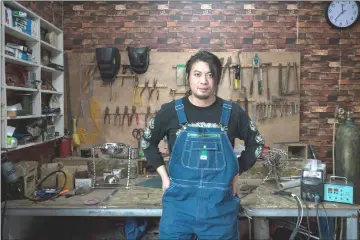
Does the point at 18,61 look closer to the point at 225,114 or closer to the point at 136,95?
the point at 136,95

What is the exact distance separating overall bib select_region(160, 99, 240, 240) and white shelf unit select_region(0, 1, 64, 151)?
1494mm

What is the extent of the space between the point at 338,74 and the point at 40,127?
3638 mm

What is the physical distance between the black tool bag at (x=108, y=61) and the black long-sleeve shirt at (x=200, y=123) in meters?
2.00

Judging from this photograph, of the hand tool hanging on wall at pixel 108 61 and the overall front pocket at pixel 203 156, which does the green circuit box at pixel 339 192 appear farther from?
the hand tool hanging on wall at pixel 108 61

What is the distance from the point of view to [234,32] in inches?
153

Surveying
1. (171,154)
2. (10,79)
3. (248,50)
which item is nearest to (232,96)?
(248,50)

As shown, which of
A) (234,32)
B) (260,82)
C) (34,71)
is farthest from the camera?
(234,32)

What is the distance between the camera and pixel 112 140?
3.84 m

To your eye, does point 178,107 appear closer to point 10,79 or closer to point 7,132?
point 7,132

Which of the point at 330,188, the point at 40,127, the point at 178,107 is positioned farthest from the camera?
the point at 40,127

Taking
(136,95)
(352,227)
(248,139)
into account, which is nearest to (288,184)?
(352,227)

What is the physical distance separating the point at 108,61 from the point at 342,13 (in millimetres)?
3010

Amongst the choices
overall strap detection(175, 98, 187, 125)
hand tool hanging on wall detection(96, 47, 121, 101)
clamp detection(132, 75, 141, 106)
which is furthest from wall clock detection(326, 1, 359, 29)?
overall strap detection(175, 98, 187, 125)

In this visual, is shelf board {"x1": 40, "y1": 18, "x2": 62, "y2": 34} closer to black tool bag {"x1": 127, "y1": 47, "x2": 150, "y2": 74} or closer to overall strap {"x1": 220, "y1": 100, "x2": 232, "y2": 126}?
black tool bag {"x1": 127, "y1": 47, "x2": 150, "y2": 74}
